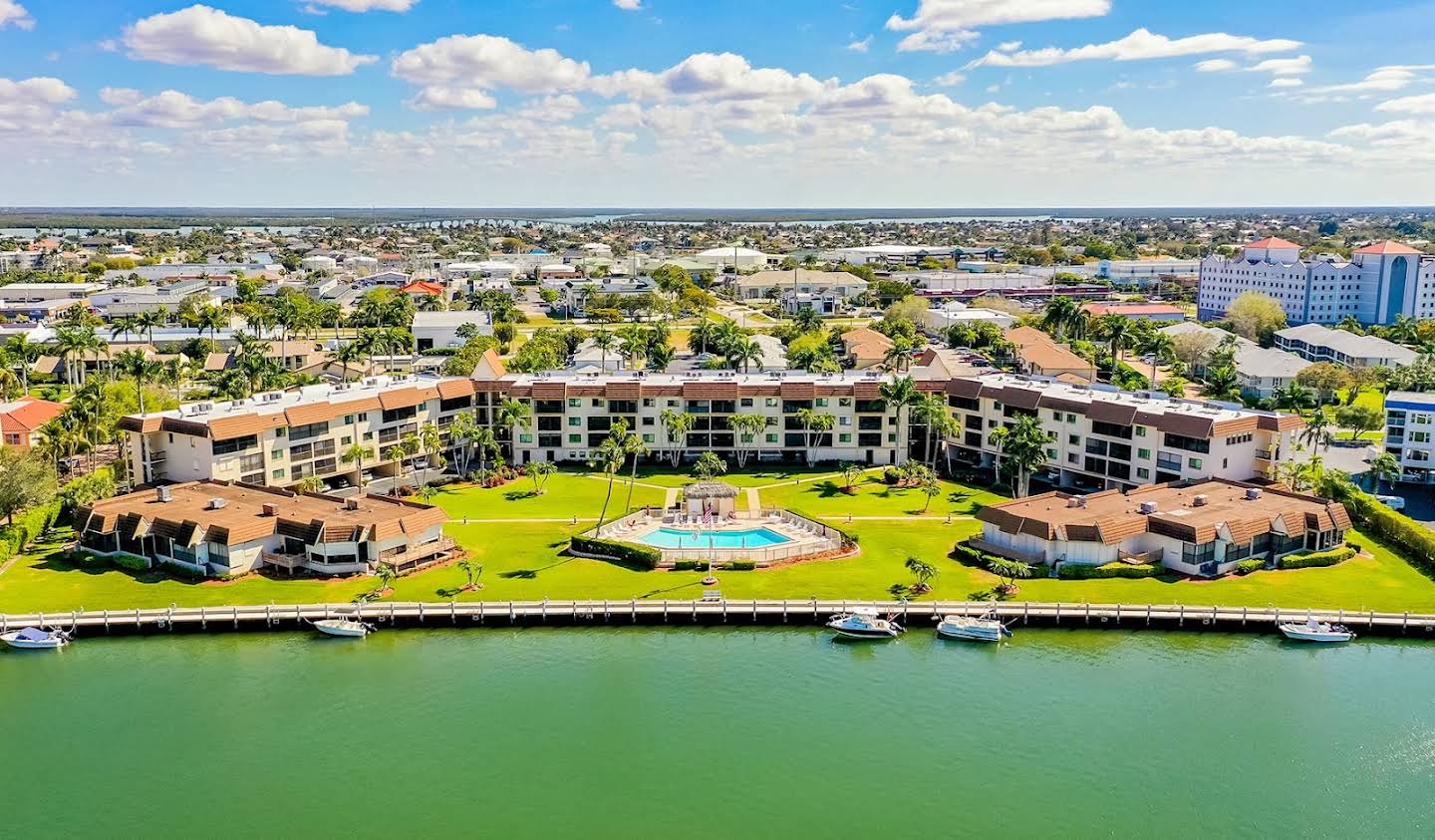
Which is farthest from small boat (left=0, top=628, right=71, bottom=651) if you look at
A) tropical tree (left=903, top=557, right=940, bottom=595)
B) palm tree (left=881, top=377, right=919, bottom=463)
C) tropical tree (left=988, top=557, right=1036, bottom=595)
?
palm tree (left=881, top=377, right=919, bottom=463)

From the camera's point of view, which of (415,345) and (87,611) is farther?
(415,345)

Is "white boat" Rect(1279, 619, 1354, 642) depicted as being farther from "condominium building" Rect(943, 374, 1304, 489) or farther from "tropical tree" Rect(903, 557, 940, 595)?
"condominium building" Rect(943, 374, 1304, 489)

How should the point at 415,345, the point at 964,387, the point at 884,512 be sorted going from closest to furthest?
the point at 884,512 → the point at 964,387 → the point at 415,345

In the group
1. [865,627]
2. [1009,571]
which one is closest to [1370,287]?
[1009,571]

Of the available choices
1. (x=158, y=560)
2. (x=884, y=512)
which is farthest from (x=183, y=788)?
(x=884, y=512)

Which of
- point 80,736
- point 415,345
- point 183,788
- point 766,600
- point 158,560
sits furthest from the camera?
point 415,345

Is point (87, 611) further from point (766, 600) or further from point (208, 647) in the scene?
point (766, 600)

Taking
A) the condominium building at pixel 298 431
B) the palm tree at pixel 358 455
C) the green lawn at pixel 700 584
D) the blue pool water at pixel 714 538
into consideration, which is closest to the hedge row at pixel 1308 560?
the green lawn at pixel 700 584
